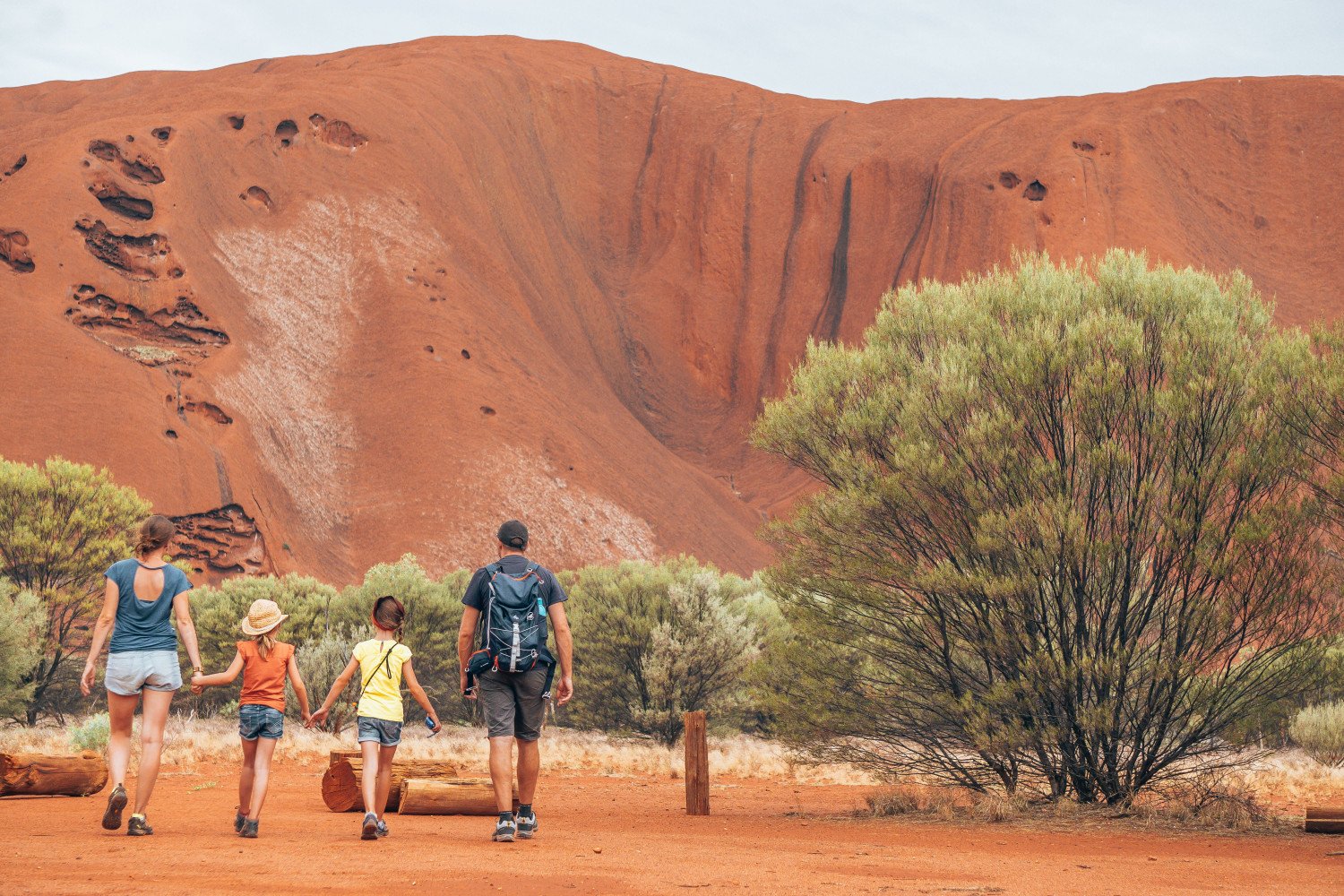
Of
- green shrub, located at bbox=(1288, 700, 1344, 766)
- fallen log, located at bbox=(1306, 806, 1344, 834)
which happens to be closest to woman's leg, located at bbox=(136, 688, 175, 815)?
fallen log, located at bbox=(1306, 806, 1344, 834)

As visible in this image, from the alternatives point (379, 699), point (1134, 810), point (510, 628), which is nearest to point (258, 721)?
point (379, 699)

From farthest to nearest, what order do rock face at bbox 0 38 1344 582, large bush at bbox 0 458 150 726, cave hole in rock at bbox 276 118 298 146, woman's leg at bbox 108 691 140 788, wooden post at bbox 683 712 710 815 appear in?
cave hole in rock at bbox 276 118 298 146 → rock face at bbox 0 38 1344 582 → large bush at bbox 0 458 150 726 → wooden post at bbox 683 712 710 815 → woman's leg at bbox 108 691 140 788

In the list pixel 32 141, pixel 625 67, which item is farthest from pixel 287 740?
pixel 625 67

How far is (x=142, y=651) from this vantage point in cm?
780

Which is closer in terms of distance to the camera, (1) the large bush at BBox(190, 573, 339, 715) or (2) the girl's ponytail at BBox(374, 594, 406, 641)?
(2) the girl's ponytail at BBox(374, 594, 406, 641)

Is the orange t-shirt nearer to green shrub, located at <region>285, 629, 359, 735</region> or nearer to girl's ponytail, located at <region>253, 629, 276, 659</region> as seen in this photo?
girl's ponytail, located at <region>253, 629, 276, 659</region>

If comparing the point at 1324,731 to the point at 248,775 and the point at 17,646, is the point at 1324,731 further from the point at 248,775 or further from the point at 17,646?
the point at 17,646

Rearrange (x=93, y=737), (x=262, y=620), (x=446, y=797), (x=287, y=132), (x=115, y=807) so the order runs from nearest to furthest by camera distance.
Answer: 1. (x=115, y=807)
2. (x=262, y=620)
3. (x=446, y=797)
4. (x=93, y=737)
5. (x=287, y=132)

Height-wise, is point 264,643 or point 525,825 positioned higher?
point 264,643

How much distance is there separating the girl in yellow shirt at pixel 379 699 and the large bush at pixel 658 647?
14.6 m

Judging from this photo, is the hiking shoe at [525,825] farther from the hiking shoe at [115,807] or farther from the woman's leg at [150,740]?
the hiking shoe at [115,807]

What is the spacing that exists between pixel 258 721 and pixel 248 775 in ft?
1.16

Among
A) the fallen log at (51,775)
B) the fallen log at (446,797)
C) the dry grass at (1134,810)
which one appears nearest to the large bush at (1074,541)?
the dry grass at (1134,810)

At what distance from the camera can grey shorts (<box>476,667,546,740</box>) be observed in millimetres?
7578
